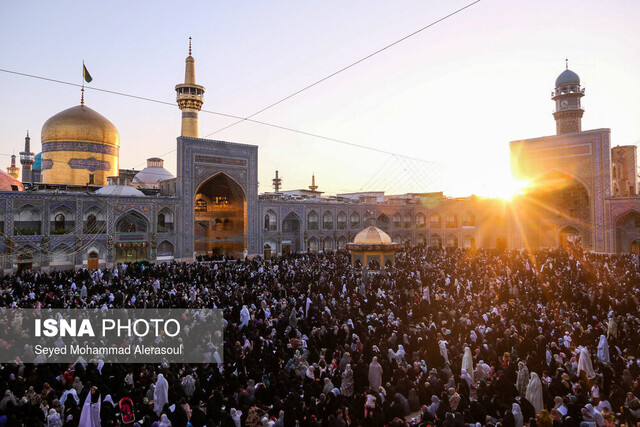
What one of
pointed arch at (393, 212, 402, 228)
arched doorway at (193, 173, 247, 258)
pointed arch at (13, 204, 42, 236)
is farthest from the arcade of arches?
pointed arch at (13, 204, 42, 236)

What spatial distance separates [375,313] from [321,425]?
5.84 m

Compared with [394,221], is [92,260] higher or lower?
lower

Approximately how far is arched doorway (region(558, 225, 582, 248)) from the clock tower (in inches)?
273

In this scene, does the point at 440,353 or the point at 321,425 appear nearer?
the point at 321,425

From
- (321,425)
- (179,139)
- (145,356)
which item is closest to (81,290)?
(145,356)

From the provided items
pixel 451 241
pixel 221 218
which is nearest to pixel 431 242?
pixel 451 241

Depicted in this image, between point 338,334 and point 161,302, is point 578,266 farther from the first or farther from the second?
point 161,302

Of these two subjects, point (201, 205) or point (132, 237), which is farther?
point (201, 205)

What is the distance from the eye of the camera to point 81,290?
43.4 ft

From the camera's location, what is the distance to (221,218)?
94.7 ft

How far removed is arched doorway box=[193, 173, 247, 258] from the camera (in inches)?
1062

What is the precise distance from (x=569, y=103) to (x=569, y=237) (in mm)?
9655

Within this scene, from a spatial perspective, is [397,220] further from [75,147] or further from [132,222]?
[75,147]

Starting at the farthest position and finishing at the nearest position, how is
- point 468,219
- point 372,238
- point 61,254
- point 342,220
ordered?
1. point 468,219
2. point 342,220
3. point 372,238
4. point 61,254
